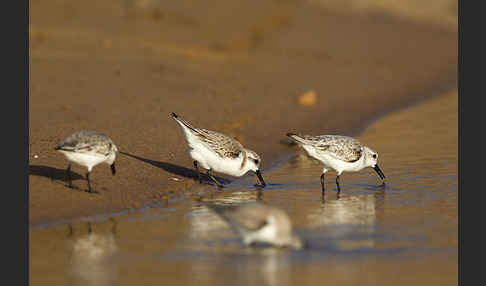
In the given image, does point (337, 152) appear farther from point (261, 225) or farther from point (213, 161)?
point (261, 225)

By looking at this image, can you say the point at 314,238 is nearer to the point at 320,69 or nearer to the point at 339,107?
the point at 339,107

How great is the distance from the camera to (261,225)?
305 inches

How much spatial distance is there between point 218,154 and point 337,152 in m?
1.66

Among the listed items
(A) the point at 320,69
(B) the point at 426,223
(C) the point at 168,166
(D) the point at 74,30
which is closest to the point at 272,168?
(C) the point at 168,166

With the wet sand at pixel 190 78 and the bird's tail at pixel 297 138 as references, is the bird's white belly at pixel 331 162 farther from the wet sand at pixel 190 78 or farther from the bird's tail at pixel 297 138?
the wet sand at pixel 190 78

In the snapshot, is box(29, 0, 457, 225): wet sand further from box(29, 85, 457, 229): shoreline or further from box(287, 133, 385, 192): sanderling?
box(287, 133, 385, 192): sanderling

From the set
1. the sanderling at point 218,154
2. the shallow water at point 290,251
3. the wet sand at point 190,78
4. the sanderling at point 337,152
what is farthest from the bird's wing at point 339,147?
the wet sand at point 190,78

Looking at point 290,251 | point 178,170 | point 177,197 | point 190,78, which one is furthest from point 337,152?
point 190,78

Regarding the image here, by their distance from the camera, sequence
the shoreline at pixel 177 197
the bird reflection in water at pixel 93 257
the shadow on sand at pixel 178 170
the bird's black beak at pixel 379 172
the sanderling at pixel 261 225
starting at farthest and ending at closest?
1. the shadow on sand at pixel 178 170
2. the bird's black beak at pixel 379 172
3. the shoreline at pixel 177 197
4. the sanderling at pixel 261 225
5. the bird reflection in water at pixel 93 257

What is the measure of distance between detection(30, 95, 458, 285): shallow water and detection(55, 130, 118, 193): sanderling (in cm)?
82

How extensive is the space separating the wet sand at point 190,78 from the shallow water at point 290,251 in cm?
82

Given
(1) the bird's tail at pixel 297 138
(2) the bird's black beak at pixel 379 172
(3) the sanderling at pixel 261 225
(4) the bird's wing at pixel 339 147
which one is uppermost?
(1) the bird's tail at pixel 297 138

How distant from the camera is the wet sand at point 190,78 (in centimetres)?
1138

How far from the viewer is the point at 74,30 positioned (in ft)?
73.5
